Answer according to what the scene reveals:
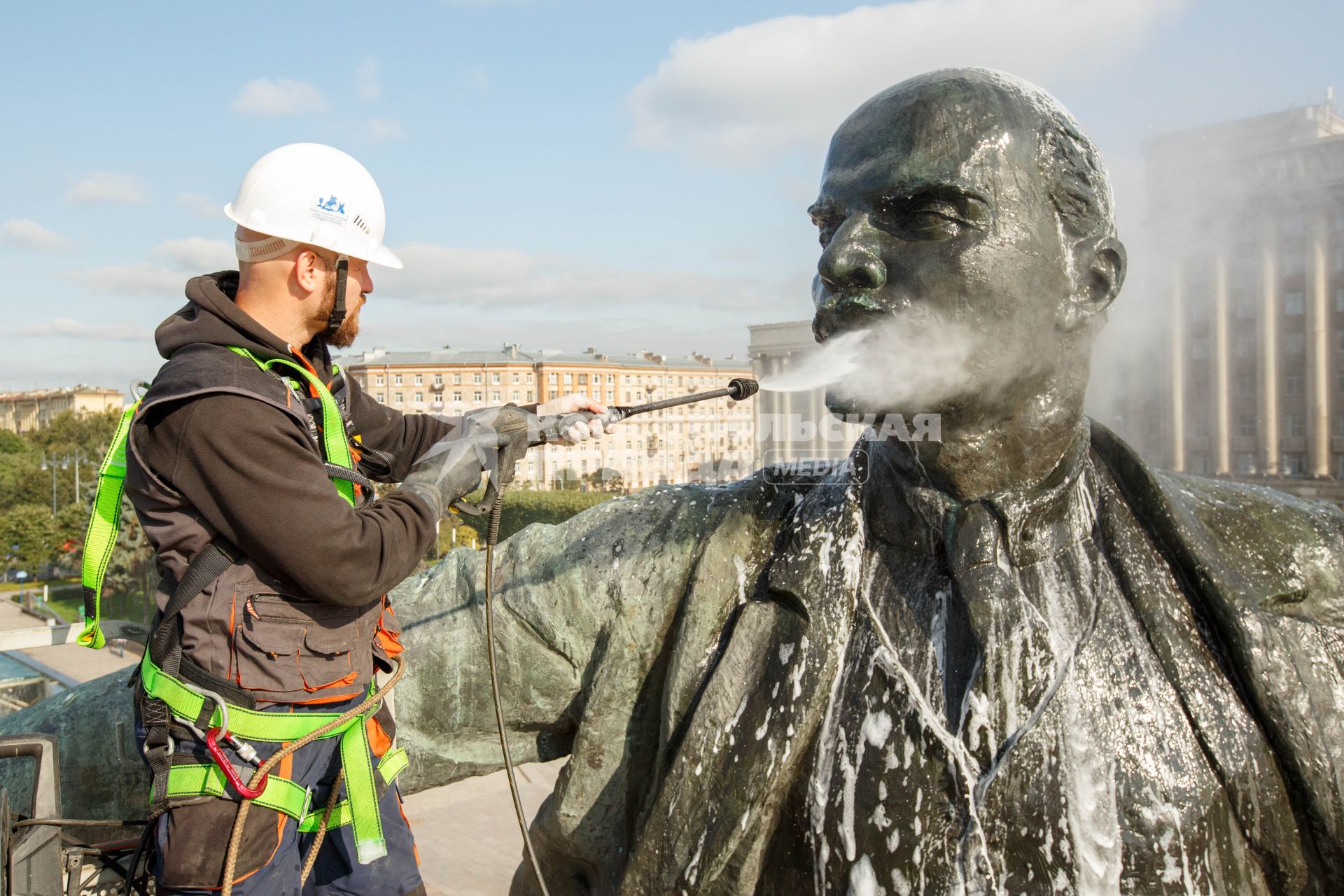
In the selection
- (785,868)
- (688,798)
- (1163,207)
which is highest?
(1163,207)

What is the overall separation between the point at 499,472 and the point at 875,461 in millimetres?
971

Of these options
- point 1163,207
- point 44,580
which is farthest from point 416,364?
point 1163,207

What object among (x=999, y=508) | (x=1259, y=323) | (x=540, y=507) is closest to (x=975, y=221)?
(x=999, y=508)

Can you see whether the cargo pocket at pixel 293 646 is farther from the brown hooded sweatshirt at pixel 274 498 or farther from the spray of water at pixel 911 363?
the spray of water at pixel 911 363

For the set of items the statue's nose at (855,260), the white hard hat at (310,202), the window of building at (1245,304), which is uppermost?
the window of building at (1245,304)

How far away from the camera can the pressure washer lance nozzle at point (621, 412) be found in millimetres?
2770

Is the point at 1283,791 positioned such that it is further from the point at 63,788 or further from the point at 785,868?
the point at 63,788

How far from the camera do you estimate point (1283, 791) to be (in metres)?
2.15

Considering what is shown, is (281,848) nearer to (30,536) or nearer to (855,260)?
(855,260)

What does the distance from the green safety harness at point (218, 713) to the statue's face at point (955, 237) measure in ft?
4.26

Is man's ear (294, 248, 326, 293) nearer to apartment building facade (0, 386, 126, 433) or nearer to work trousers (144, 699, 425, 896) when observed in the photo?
work trousers (144, 699, 425, 896)

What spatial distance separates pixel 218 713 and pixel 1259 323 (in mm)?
42873

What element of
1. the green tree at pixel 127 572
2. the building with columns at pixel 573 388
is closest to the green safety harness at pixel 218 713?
the green tree at pixel 127 572

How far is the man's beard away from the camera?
270 cm
